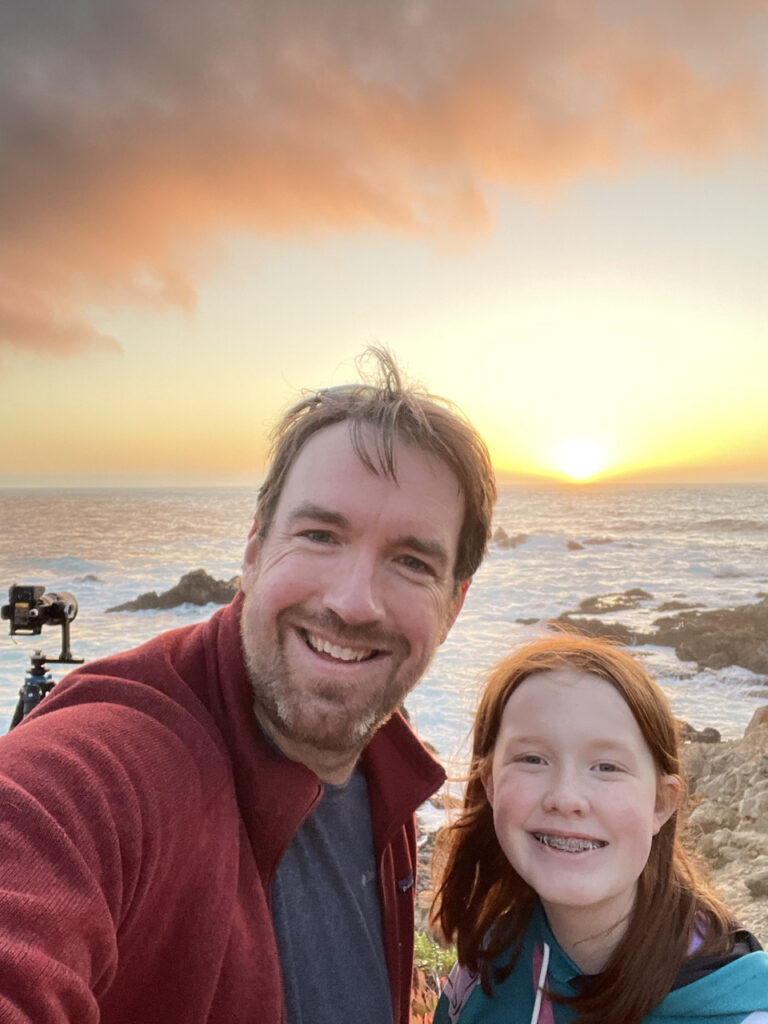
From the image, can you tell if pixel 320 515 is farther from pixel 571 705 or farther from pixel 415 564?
pixel 571 705

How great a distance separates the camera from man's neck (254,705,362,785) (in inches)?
74.3

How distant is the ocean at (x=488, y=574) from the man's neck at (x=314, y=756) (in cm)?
59

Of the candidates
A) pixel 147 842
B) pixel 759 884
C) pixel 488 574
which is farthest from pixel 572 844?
pixel 488 574

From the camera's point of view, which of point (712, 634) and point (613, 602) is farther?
point (613, 602)

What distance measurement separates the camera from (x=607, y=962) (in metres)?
1.97

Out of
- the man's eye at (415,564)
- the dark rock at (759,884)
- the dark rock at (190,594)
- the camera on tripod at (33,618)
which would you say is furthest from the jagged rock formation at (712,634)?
the man's eye at (415,564)

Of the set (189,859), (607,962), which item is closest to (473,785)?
(607,962)

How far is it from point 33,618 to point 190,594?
711 inches

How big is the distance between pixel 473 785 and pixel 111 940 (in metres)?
1.64

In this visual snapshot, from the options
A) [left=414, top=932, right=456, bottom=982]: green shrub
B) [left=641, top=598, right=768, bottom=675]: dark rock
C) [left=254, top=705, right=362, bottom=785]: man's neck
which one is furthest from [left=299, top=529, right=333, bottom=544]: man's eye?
[left=641, top=598, right=768, bottom=675]: dark rock

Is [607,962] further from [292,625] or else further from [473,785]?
[292,625]

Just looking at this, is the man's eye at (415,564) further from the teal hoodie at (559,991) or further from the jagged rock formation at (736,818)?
the jagged rock formation at (736,818)

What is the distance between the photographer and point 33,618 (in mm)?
4301

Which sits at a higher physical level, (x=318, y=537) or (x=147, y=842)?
(x=318, y=537)
